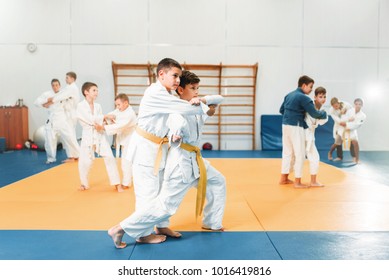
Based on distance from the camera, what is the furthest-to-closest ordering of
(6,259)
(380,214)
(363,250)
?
(380,214) → (363,250) → (6,259)

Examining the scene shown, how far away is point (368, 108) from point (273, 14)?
3304mm

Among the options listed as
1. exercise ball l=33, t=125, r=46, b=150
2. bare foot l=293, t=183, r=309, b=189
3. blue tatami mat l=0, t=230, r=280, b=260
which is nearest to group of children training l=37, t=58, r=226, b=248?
blue tatami mat l=0, t=230, r=280, b=260

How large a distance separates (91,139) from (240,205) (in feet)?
6.46

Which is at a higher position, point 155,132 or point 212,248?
point 155,132

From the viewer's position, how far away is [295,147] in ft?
15.0

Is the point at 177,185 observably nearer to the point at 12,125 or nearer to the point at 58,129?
the point at 58,129

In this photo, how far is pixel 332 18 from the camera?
9.29 m

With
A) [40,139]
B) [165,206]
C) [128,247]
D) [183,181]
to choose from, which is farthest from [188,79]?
[40,139]

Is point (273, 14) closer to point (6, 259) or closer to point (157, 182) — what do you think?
point (157, 182)

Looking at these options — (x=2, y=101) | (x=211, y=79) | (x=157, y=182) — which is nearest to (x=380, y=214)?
(x=157, y=182)

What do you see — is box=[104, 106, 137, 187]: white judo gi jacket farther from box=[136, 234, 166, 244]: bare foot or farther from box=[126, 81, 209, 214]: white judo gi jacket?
box=[136, 234, 166, 244]: bare foot

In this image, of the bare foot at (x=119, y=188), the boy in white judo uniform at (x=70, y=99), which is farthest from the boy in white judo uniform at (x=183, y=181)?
the boy in white judo uniform at (x=70, y=99)

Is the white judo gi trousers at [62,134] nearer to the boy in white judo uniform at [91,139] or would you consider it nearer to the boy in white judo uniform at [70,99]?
the boy in white judo uniform at [70,99]

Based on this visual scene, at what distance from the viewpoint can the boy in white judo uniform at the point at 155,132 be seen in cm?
246
